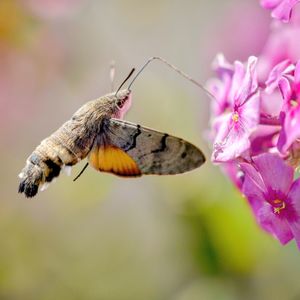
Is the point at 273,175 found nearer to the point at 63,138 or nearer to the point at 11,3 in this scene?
the point at 63,138

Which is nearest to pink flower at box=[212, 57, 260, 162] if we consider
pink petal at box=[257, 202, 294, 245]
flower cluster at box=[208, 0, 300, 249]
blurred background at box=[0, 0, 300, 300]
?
flower cluster at box=[208, 0, 300, 249]

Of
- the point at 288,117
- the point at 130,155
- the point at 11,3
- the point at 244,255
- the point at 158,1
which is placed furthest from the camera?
the point at 158,1

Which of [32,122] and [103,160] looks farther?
[32,122]

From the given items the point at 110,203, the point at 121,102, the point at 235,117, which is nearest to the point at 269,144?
the point at 235,117

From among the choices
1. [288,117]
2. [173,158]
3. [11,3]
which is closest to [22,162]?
[11,3]

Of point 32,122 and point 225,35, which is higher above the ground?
point 225,35

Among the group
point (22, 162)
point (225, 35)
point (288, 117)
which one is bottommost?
point (22, 162)

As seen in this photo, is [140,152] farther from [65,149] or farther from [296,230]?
[296,230]
